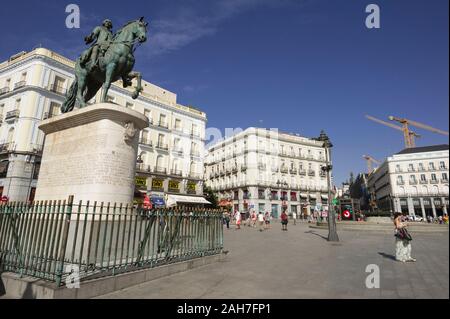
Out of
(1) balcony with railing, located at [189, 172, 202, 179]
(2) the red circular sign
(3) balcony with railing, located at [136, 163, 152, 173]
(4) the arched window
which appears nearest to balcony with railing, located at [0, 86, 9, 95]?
(4) the arched window

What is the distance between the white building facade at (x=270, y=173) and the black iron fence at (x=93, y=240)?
43317mm

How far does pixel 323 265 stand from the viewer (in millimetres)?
6570

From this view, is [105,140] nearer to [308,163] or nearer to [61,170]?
[61,170]

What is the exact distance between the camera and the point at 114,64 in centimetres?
773

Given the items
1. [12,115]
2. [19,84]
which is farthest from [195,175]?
[19,84]

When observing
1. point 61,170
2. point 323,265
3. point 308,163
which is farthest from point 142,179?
point 308,163

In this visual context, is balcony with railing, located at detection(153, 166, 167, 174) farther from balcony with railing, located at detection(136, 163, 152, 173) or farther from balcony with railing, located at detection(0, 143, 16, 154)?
balcony with railing, located at detection(0, 143, 16, 154)

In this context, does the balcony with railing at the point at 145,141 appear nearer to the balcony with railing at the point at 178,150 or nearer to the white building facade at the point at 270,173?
the balcony with railing at the point at 178,150

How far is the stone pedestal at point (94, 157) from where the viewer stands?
671cm

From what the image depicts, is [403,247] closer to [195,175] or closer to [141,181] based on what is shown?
[141,181]

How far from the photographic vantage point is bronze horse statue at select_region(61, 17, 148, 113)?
7.79 m

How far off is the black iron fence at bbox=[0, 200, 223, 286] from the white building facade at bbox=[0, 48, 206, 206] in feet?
76.4

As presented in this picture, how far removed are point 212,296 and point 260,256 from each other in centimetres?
404

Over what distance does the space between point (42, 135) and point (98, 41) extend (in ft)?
75.8
